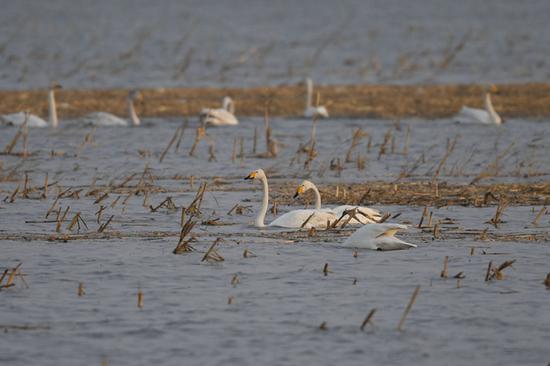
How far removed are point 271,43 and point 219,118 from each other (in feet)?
85.5

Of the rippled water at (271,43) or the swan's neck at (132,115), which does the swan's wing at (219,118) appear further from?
the rippled water at (271,43)

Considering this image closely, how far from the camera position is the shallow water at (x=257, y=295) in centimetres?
691

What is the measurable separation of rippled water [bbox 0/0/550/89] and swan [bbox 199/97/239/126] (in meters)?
7.25

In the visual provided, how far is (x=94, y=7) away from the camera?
82188 mm

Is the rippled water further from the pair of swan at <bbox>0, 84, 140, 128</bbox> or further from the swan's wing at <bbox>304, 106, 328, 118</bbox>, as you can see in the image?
the pair of swan at <bbox>0, 84, 140, 128</bbox>

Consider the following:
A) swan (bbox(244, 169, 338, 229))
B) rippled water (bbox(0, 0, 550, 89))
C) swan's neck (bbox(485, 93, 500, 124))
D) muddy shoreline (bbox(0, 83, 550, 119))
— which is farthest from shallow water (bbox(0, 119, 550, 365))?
rippled water (bbox(0, 0, 550, 89))

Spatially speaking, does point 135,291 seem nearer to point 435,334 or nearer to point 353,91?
point 435,334

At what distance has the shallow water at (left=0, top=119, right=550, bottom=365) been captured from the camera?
272 inches

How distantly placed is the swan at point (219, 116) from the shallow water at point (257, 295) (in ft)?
19.4

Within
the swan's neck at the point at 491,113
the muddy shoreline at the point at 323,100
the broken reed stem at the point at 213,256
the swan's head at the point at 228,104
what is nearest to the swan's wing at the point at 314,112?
the muddy shoreline at the point at 323,100

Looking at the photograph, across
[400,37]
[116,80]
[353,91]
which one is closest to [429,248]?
[353,91]

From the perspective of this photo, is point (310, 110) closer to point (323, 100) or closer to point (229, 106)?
point (229, 106)

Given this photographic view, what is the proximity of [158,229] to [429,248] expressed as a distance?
2.43 metres

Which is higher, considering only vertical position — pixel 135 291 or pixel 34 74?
pixel 135 291
